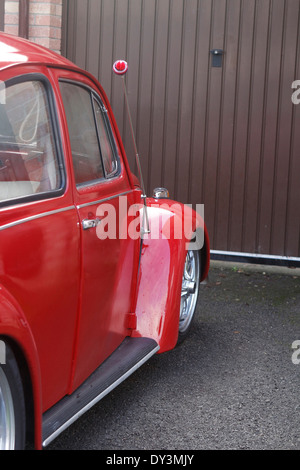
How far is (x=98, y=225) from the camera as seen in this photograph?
9.77 ft

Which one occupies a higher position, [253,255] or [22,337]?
[22,337]

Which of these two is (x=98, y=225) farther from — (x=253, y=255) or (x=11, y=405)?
(x=253, y=255)

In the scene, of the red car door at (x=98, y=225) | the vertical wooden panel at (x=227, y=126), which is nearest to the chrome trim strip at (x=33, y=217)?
the red car door at (x=98, y=225)

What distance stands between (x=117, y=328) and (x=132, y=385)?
1.54ft

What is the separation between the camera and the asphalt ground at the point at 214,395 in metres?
3.05

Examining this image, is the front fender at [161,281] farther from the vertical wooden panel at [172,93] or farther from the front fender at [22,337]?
the vertical wooden panel at [172,93]

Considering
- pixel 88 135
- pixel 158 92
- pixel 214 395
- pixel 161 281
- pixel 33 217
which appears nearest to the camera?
pixel 33 217

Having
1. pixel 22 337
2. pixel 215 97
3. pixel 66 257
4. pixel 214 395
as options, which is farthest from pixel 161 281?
pixel 215 97

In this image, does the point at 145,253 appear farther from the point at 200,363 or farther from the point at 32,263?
the point at 32,263

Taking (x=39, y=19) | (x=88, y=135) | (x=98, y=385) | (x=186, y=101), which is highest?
(x=39, y=19)

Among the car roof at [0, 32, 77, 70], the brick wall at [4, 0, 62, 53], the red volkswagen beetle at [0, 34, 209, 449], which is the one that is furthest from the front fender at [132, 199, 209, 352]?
the brick wall at [4, 0, 62, 53]

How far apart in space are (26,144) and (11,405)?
1010mm

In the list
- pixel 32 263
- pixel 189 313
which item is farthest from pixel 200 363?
pixel 32 263

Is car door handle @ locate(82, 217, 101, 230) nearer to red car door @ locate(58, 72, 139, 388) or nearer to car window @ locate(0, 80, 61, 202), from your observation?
red car door @ locate(58, 72, 139, 388)
